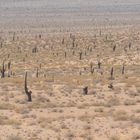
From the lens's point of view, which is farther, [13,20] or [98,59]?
[13,20]

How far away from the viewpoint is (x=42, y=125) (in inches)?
996

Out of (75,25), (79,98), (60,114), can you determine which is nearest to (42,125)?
A: (60,114)

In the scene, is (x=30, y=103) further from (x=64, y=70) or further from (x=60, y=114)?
(x=64, y=70)

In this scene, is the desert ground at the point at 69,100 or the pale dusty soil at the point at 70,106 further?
the desert ground at the point at 69,100

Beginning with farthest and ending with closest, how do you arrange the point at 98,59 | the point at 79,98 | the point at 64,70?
→ 1. the point at 98,59
2. the point at 64,70
3. the point at 79,98

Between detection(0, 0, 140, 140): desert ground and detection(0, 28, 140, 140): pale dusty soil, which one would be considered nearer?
detection(0, 28, 140, 140): pale dusty soil

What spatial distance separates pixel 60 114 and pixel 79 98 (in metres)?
6.09

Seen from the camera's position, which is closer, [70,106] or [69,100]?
[70,106]

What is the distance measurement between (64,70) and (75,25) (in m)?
78.9

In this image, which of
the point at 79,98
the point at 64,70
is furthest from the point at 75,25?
the point at 79,98

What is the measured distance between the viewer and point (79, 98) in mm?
34938

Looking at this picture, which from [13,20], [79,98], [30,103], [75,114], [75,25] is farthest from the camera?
[13,20]

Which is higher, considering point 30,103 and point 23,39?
point 30,103

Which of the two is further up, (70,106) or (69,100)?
(70,106)
